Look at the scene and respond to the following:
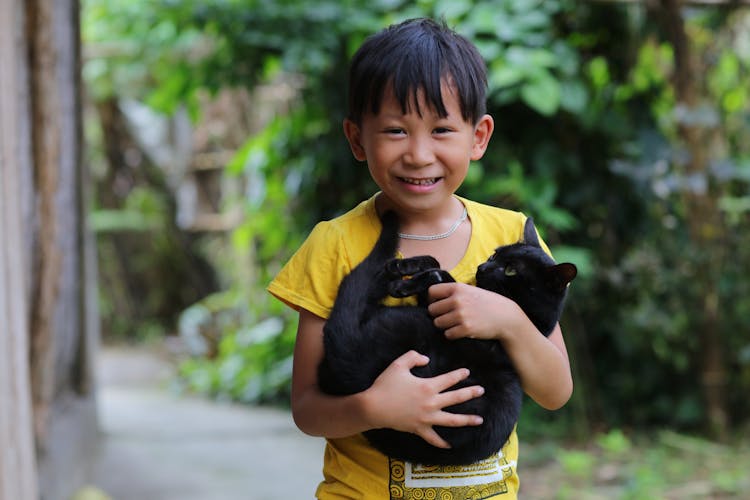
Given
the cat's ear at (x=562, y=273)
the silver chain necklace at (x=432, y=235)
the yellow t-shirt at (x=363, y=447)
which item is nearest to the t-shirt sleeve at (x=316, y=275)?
the yellow t-shirt at (x=363, y=447)

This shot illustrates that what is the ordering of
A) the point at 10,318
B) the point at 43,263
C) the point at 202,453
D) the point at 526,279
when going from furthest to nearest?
the point at 202,453 → the point at 43,263 → the point at 10,318 → the point at 526,279

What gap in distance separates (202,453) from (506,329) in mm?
3670

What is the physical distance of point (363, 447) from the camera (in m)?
1.52

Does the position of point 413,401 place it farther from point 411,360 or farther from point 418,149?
point 418,149

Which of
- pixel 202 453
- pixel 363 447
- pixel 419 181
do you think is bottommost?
pixel 202 453

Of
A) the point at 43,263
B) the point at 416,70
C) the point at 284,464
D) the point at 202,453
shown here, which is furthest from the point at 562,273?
the point at 202,453

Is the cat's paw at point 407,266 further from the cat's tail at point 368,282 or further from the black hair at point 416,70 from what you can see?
the black hair at point 416,70

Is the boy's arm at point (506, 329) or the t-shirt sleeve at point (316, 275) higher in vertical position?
the t-shirt sleeve at point (316, 275)

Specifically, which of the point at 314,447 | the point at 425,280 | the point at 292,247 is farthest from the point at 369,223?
the point at 292,247

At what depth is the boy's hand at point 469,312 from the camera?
141 centimetres

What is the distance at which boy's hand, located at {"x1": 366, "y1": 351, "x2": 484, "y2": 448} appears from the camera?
1.38 meters

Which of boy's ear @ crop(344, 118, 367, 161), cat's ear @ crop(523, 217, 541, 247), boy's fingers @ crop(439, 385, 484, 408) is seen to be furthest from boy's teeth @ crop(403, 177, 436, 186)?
boy's fingers @ crop(439, 385, 484, 408)

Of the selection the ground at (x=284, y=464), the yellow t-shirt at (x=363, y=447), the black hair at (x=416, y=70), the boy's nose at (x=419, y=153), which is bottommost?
the ground at (x=284, y=464)

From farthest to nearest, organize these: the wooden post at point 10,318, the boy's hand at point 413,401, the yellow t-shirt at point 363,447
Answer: the wooden post at point 10,318 → the yellow t-shirt at point 363,447 → the boy's hand at point 413,401
